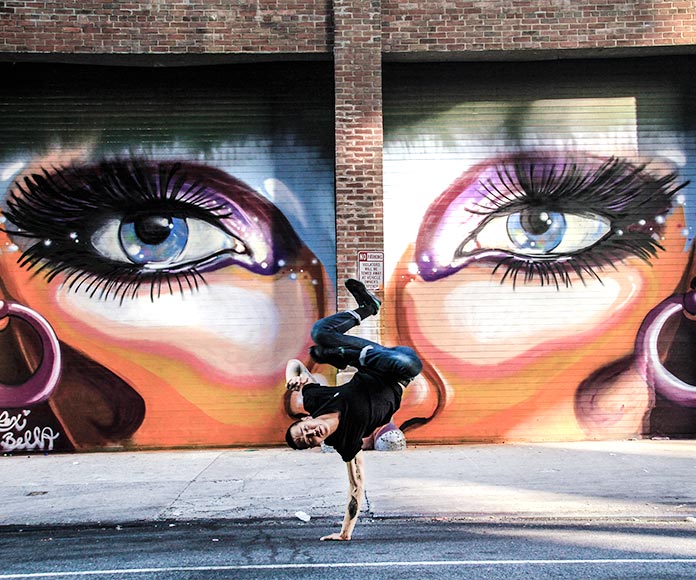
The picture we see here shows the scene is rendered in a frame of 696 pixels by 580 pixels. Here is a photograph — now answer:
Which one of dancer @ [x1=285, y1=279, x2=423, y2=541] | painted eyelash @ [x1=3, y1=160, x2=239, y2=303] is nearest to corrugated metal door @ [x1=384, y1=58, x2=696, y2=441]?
painted eyelash @ [x1=3, y1=160, x2=239, y2=303]

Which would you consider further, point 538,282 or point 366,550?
point 538,282

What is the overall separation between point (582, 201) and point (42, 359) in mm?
8001

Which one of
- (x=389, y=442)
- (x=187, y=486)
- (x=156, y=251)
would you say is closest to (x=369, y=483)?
(x=187, y=486)

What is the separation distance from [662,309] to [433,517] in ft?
18.9

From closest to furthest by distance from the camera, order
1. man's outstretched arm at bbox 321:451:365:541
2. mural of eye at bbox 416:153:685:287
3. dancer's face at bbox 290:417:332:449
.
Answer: dancer's face at bbox 290:417:332:449 < man's outstretched arm at bbox 321:451:365:541 < mural of eye at bbox 416:153:685:287

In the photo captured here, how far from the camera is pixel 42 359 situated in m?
10.7

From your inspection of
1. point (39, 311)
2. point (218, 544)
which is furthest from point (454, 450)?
point (39, 311)

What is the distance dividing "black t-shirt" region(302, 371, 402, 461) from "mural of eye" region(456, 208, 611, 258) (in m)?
5.63

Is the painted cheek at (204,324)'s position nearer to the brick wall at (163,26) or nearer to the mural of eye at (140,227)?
the mural of eye at (140,227)

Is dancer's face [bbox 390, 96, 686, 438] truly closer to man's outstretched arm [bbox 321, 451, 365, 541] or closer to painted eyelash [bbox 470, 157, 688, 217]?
painted eyelash [bbox 470, 157, 688, 217]

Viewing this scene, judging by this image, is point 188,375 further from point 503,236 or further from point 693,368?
point 693,368

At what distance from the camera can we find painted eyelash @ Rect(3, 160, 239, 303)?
35.3ft

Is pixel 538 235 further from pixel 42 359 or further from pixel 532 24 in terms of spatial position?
pixel 42 359

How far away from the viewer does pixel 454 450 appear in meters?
10.2
